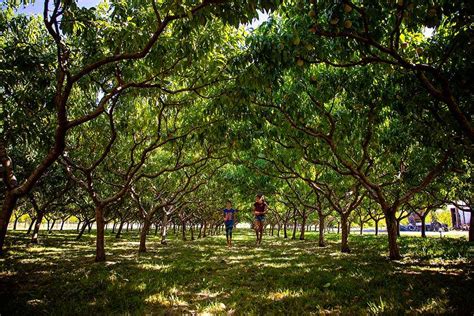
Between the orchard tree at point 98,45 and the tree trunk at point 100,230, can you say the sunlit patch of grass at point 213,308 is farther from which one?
the tree trunk at point 100,230

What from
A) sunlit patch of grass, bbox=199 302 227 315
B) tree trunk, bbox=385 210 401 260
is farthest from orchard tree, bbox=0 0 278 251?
tree trunk, bbox=385 210 401 260

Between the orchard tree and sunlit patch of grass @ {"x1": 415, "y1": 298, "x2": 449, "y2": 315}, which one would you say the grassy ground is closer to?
sunlit patch of grass @ {"x1": 415, "y1": 298, "x2": 449, "y2": 315}

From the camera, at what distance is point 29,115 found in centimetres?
824

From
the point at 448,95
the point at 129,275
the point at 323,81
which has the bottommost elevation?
the point at 129,275

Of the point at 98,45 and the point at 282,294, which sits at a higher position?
the point at 98,45

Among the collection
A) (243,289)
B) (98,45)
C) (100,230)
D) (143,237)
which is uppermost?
(98,45)

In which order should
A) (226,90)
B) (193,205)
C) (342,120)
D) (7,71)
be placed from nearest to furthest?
1. (7,71)
2. (226,90)
3. (342,120)
4. (193,205)

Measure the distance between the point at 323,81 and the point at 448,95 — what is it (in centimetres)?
362

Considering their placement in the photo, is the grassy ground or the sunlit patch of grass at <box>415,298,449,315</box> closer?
the sunlit patch of grass at <box>415,298,449,315</box>

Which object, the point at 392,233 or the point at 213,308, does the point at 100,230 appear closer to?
the point at 213,308

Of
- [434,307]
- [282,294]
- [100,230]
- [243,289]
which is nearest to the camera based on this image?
[434,307]

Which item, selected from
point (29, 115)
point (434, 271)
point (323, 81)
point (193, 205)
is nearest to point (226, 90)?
point (323, 81)

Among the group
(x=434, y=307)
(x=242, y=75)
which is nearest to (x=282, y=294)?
(x=434, y=307)

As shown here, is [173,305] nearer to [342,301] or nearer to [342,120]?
[342,301]
